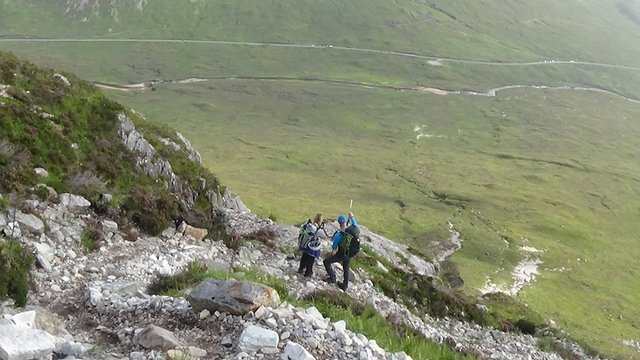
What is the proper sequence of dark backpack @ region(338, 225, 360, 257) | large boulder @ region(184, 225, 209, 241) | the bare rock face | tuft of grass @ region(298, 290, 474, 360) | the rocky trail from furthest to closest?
large boulder @ region(184, 225, 209, 241)
dark backpack @ region(338, 225, 360, 257)
tuft of grass @ region(298, 290, 474, 360)
the rocky trail
the bare rock face

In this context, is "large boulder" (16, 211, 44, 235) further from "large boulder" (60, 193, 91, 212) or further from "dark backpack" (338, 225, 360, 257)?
"dark backpack" (338, 225, 360, 257)

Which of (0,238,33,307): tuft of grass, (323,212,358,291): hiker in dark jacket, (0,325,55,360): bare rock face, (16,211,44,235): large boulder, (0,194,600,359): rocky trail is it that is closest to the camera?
(0,325,55,360): bare rock face

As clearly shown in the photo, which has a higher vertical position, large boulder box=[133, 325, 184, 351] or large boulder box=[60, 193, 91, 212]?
large boulder box=[133, 325, 184, 351]

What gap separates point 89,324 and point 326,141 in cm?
15364

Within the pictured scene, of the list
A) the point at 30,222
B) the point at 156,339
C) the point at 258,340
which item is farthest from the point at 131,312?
the point at 30,222

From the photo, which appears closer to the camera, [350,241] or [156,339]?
[156,339]

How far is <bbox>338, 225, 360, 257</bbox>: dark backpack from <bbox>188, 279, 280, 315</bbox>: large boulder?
9823mm

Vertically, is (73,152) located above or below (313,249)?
above

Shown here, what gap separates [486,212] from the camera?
113750 millimetres

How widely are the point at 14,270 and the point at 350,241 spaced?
40.4ft

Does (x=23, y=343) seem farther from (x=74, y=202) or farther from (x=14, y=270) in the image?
(x=74, y=202)

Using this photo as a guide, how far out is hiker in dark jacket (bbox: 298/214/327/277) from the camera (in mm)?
25250

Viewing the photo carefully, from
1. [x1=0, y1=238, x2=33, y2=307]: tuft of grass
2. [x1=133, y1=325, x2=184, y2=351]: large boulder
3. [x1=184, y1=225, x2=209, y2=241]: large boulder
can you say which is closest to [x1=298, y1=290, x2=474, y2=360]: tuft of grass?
[x1=133, y1=325, x2=184, y2=351]: large boulder

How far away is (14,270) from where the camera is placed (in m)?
16.0
